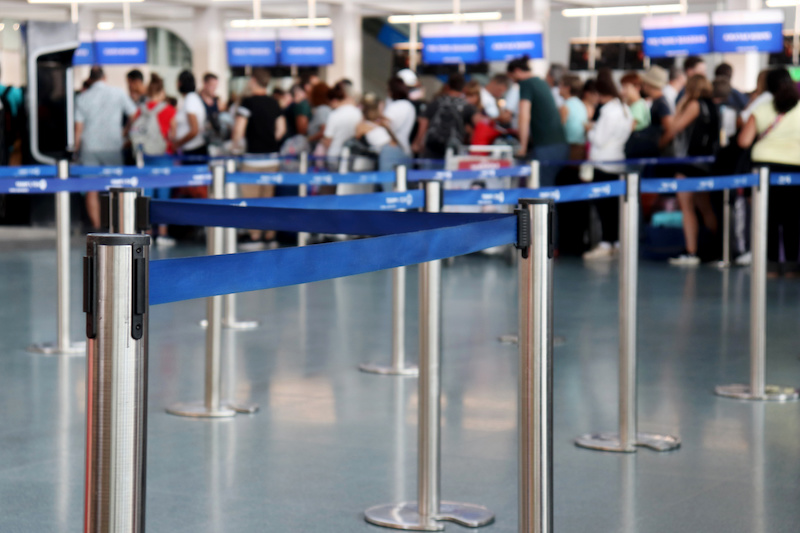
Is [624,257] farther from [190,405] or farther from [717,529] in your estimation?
[190,405]

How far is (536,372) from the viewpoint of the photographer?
2873mm

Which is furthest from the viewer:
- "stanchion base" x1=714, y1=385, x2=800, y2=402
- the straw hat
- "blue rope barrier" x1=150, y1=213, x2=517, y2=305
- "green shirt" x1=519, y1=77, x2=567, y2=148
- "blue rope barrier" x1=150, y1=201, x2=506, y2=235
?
the straw hat

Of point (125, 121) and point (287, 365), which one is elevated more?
point (125, 121)

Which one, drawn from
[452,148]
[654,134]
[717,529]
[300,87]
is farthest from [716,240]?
[717,529]

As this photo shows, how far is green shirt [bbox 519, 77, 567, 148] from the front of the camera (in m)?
10.6

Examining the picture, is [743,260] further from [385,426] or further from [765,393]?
[385,426]

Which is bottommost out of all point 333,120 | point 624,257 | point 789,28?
point 624,257

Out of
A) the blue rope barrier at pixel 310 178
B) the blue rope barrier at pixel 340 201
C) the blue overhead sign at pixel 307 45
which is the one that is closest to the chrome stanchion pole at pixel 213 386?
the blue rope barrier at pixel 340 201

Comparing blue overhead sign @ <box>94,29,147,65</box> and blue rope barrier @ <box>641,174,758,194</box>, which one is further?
blue overhead sign @ <box>94,29,147,65</box>

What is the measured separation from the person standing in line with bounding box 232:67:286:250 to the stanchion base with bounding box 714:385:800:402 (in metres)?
7.20

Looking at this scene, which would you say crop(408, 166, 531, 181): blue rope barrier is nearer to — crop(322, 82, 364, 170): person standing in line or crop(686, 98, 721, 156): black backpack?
crop(686, 98, 721, 156): black backpack

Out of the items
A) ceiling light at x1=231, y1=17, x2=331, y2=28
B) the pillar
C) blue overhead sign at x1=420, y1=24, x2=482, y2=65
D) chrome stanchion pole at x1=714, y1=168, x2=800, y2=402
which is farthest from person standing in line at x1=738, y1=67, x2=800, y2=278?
ceiling light at x1=231, y1=17, x2=331, y2=28

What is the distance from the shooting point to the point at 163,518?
3.56m

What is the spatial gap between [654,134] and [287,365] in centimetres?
603
